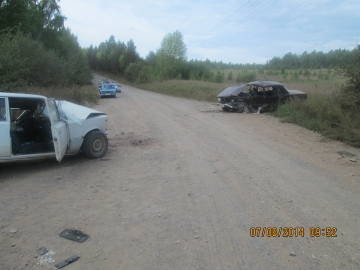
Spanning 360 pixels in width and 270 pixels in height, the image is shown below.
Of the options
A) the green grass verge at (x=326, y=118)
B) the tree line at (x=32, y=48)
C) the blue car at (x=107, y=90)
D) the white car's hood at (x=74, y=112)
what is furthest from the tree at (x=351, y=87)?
the blue car at (x=107, y=90)

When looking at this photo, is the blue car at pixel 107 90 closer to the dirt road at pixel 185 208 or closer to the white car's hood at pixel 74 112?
the dirt road at pixel 185 208

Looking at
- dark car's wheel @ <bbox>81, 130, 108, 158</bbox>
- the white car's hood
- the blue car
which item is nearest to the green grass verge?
dark car's wheel @ <bbox>81, 130, 108, 158</bbox>

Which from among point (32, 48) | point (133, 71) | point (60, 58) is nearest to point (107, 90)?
point (60, 58)

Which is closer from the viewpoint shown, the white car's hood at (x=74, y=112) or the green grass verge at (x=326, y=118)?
the white car's hood at (x=74, y=112)

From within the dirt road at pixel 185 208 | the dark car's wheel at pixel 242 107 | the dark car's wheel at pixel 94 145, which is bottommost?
the dirt road at pixel 185 208

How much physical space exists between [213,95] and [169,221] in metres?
22.0

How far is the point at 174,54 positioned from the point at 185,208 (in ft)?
188

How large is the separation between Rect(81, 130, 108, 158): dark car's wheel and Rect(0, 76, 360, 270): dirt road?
0.20 m

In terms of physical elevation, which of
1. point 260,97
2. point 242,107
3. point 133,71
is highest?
point 133,71

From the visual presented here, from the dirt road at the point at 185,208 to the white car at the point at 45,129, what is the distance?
0.41m

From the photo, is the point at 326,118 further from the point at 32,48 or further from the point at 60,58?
the point at 60,58

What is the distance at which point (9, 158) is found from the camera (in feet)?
19.4

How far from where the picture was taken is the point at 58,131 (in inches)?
233

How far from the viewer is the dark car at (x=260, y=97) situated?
15961 millimetres
